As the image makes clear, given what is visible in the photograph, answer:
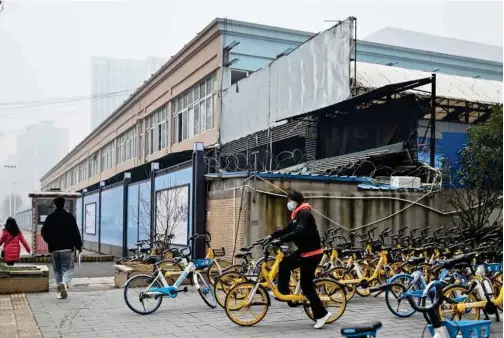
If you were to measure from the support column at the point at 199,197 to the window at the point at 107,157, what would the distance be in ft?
104

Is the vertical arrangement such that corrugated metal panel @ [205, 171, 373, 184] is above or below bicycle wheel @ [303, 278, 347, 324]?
above

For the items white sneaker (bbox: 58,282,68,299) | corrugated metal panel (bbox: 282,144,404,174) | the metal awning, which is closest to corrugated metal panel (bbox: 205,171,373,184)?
corrugated metal panel (bbox: 282,144,404,174)

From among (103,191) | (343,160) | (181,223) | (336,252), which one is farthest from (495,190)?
(103,191)

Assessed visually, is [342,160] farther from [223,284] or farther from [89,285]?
[223,284]

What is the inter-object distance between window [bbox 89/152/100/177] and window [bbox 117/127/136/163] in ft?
30.0

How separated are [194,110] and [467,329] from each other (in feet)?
78.6

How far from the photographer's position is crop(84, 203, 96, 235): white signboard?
28.7 metres

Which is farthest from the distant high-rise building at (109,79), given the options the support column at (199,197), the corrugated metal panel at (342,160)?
the support column at (199,197)

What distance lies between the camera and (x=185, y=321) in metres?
8.06

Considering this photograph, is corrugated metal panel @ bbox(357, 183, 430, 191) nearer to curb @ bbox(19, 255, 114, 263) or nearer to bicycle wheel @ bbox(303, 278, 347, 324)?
bicycle wheel @ bbox(303, 278, 347, 324)

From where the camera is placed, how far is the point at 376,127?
57.0ft

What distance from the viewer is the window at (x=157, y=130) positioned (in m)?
32.3

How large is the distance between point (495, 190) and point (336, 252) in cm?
366

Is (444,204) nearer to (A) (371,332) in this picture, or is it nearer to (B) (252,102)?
(B) (252,102)
